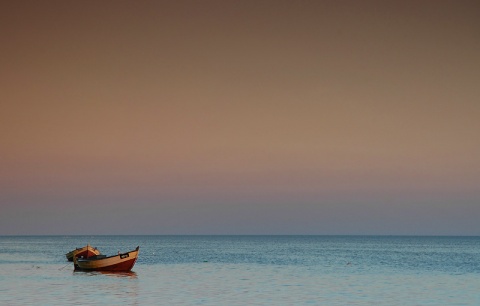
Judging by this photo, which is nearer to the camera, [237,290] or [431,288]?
[237,290]

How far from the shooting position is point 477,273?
6475 cm

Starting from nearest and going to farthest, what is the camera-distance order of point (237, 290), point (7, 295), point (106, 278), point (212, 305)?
point (212, 305)
point (7, 295)
point (237, 290)
point (106, 278)

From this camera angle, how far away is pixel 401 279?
186 ft

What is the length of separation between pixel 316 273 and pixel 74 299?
88.9 ft

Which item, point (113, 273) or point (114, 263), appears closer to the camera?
point (113, 273)

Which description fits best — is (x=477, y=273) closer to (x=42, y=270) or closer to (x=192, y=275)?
(x=192, y=275)

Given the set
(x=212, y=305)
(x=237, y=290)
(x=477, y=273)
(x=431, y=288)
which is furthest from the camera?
(x=477, y=273)

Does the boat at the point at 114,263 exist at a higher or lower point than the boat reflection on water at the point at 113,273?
higher

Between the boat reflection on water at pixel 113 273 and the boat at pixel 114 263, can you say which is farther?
the boat at pixel 114 263

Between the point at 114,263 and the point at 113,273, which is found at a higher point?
the point at 114,263

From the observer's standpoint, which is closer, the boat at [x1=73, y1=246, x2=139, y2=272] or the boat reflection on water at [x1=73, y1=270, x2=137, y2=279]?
the boat reflection on water at [x1=73, y1=270, x2=137, y2=279]

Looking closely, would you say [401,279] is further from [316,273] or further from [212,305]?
[212,305]

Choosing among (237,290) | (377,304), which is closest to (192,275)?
(237,290)

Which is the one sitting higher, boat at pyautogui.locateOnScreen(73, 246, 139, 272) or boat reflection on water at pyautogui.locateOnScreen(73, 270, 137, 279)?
boat at pyautogui.locateOnScreen(73, 246, 139, 272)
